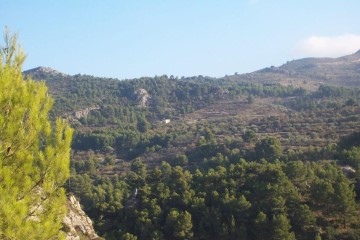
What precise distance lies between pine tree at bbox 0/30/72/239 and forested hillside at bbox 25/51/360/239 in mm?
27650

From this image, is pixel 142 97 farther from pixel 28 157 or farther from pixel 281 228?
pixel 28 157

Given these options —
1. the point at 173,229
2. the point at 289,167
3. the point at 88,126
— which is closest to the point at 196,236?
the point at 173,229

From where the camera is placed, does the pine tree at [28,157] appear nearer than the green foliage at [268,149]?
Yes

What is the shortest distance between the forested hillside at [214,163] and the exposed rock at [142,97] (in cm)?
76

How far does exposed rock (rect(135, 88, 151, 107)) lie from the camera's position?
539 feet

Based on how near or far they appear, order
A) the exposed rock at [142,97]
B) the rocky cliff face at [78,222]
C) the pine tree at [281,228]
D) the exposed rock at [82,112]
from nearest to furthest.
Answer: the rocky cliff face at [78,222], the pine tree at [281,228], the exposed rock at [82,112], the exposed rock at [142,97]

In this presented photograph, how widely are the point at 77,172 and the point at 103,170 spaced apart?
6376 mm

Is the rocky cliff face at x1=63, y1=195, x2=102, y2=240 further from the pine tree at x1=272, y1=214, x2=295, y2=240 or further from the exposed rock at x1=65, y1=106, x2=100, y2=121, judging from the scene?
the exposed rock at x1=65, y1=106, x2=100, y2=121

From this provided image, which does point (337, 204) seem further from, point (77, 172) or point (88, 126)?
point (88, 126)

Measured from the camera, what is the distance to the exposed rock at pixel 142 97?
164 m

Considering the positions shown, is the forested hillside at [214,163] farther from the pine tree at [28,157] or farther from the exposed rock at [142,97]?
the pine tree at [28,157]

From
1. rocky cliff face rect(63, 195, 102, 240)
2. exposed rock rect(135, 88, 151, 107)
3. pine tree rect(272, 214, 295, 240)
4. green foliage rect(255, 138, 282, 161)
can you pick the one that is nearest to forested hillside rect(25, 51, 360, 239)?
pine tree rect(272, 214, 295, 240)

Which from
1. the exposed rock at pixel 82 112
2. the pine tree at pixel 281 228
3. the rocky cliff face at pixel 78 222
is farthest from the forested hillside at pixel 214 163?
the rocky cliff face at pixel 78 222

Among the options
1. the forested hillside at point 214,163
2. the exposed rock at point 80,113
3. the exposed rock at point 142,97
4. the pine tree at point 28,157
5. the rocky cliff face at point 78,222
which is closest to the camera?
the pine tree at point 28,157
